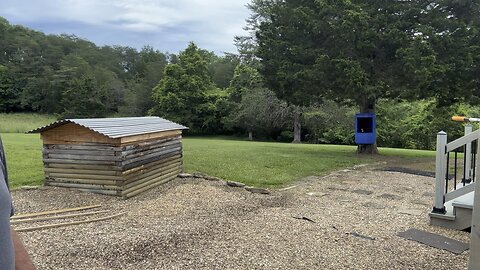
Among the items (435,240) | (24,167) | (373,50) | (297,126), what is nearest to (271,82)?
(373,50)

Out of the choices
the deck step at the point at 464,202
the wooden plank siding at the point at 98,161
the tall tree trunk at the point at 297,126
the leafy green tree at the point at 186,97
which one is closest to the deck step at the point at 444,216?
the deck step at the point at 464,202

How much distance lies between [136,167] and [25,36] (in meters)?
46.6

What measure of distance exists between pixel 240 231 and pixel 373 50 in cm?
856

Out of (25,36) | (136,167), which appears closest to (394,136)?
(136,167)

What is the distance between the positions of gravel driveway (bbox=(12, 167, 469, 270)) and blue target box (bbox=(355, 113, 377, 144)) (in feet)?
17.5

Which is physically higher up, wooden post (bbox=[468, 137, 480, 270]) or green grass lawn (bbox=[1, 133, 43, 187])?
wooden post (bbox=[468, 137, 480, 270])

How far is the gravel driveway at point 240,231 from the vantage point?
11.9ft

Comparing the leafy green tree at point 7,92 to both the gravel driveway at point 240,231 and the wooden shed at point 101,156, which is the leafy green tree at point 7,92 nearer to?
the wooden shed at point 101,156

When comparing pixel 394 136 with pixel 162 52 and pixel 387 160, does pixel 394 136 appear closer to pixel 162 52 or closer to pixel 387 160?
pixel 387 160

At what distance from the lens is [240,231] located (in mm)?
4516

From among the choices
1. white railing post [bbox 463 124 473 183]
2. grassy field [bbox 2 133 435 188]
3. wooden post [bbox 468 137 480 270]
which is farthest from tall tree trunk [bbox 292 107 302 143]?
wooden post [bbox 468 137 480 270]

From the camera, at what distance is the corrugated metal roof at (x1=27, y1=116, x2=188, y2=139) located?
6117 mm

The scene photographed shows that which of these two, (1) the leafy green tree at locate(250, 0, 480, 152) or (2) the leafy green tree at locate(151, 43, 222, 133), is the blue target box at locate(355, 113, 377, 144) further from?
(2) the leafy green tree at locate(151, 43, 222, 133)

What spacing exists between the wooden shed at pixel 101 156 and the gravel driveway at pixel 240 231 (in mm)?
245
